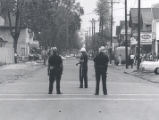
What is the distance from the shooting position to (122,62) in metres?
77.4

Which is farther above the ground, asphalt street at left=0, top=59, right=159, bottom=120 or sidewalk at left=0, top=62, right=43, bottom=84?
asphalt street at left=0, top=59, right=159, bottom=120

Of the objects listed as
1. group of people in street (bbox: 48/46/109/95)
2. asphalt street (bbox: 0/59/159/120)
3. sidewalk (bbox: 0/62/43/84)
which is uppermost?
group of people in street (bbox: 48/46/109/95)

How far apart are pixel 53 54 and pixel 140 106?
6.15 metres

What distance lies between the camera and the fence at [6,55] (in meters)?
69.6

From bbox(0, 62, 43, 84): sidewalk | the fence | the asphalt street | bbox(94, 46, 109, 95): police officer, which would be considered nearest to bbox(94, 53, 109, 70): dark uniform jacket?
bbox(94, 46, 109, 95): police officer

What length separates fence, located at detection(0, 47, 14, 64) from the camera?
69562 mm

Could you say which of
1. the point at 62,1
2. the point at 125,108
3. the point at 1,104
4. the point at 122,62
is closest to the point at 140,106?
the point at 125,108

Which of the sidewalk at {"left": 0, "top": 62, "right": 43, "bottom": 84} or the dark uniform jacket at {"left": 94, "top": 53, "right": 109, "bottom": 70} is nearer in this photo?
the dark uniform jacket at {"left": 94, "top": 53, "right": 109, "bottom": 70}

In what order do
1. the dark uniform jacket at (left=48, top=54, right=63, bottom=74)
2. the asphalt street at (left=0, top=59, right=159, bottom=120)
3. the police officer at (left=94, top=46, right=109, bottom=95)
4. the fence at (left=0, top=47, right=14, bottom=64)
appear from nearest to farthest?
1. the asphalt street at (left=0, top=59, right=159, bottom=120)
2. the police officer at (left=94, top=46, right=109, bottom=95)
3. the dark uniform jacket at (left=48, top=54, right=63, bottom=74)
4. the fence at (left=0, top=47, right=14, bottom=64)

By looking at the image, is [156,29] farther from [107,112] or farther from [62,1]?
[107,112]

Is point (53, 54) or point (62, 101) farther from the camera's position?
point (53, 54)

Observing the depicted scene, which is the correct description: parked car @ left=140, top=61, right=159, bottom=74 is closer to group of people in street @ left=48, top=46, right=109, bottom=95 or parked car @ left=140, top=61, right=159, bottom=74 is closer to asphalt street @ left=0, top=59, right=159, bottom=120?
group of people in street @ left=48, top=46, right=109, bottom=95

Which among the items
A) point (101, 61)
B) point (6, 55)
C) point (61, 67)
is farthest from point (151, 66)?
point (6, 55)

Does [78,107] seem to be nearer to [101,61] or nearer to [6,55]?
[101,61]
